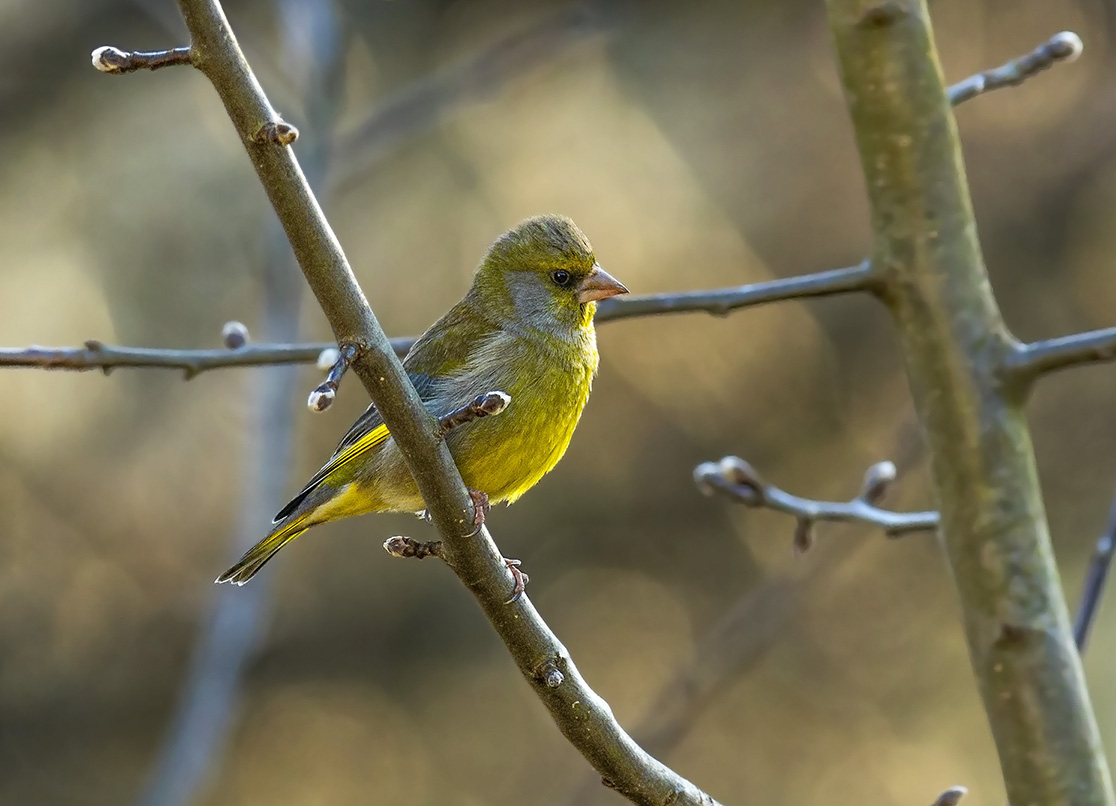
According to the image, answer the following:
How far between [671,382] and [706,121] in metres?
1.75

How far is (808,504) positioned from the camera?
3.72m

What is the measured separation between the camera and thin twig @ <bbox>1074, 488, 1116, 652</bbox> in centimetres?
319

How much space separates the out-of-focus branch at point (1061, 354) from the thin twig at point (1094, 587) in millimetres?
545

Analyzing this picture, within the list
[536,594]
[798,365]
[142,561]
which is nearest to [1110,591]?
[798,365]

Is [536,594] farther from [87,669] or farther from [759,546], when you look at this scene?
[87,669]

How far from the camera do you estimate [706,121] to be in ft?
26.8

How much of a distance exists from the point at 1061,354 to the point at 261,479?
3.53 meters

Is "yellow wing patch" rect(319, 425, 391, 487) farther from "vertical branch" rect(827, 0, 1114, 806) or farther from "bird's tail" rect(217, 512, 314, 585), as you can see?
"vertical branch" rect(827, 0, 1114, 806)

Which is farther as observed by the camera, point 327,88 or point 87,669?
point 87,669

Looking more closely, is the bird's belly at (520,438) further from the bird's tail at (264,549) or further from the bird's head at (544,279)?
the bird's tail at (264,549)

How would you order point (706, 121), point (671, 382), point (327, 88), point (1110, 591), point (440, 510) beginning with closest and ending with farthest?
point (440, 510) → point (327, 88) → point (1110, 591) → point (671, 382) → point (706, 121)

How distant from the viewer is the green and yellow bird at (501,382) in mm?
3832

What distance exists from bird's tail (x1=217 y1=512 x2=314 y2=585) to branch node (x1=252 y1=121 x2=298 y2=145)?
81.0 inches

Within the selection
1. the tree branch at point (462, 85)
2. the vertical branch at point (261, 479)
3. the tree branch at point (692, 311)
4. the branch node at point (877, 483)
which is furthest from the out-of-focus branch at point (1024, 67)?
the tree branch at point (462, 85)
